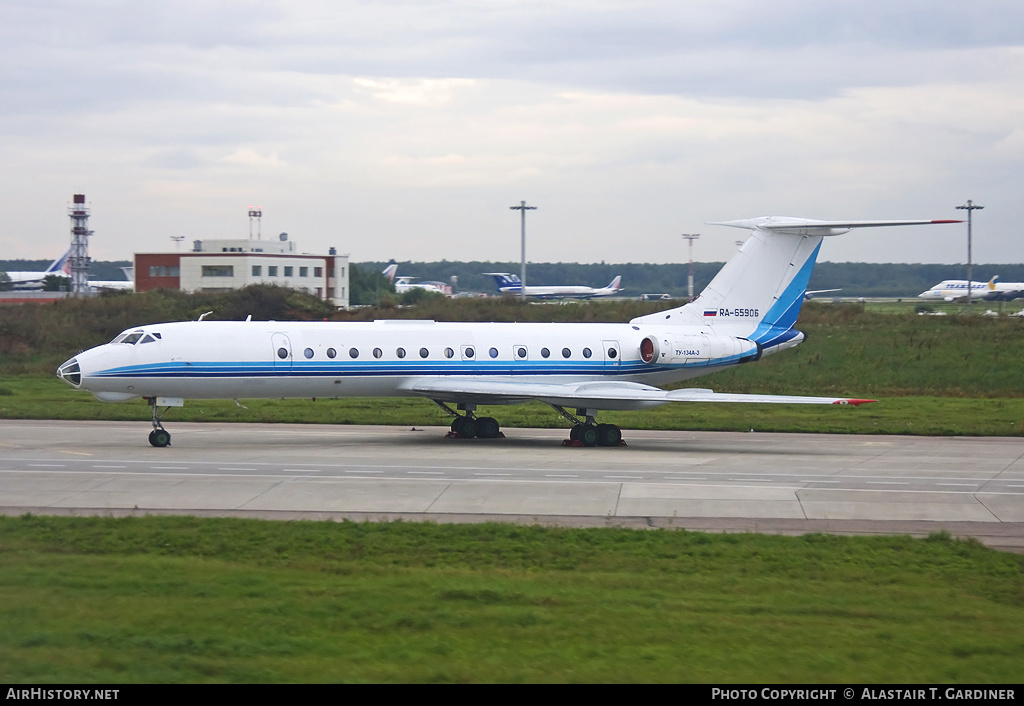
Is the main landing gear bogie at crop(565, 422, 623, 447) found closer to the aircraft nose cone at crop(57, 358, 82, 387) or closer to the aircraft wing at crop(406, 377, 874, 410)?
the aircraft wing at crop(406, 377, 874, 410)

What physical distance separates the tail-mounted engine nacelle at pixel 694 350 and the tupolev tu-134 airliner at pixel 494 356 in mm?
32

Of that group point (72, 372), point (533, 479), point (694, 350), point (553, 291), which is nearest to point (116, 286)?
point (553, 291)

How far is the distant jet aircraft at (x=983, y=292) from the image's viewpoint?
12900 cm

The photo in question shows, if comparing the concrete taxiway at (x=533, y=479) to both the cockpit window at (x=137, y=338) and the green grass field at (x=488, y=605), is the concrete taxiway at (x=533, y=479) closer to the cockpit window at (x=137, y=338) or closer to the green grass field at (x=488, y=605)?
the green grass field at (x=488, y=605)

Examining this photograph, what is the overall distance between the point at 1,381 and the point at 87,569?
3462cm

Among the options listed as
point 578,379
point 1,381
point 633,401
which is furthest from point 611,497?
point 1,381

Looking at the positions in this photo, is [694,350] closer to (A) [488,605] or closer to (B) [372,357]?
(B) [372,357]

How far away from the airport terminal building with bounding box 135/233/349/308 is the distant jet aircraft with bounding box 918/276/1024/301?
7390cm

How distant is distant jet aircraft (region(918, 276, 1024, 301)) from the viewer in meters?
129

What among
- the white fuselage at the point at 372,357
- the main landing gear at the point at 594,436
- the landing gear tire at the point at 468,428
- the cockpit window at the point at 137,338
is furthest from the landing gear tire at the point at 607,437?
the cockpit window at the point at 137,338

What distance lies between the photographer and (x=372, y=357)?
90.0ft

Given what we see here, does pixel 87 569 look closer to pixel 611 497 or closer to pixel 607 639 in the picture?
pixel 607 639

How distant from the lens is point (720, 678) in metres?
8.38

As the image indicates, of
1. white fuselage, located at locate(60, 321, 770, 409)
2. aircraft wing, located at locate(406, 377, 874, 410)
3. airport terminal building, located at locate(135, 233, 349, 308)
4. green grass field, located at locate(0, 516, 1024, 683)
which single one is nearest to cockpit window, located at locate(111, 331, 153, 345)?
white fuselage, located at locate(60, 321, 770, 409)
